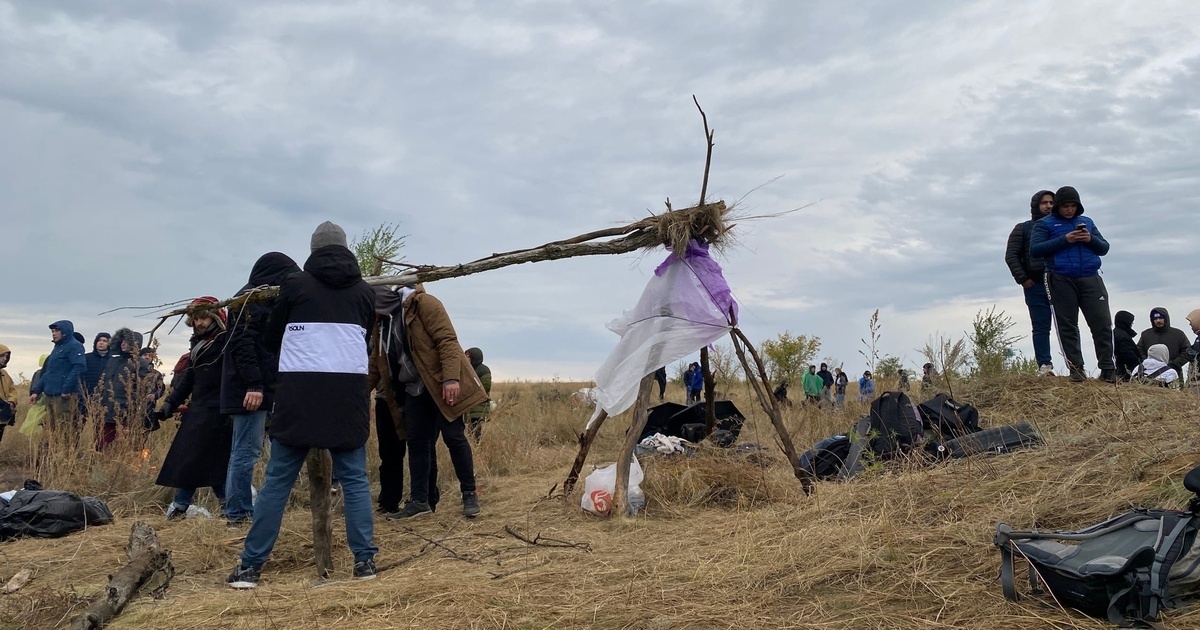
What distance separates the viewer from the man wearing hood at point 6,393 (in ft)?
31.4

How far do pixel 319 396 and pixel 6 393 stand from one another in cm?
759

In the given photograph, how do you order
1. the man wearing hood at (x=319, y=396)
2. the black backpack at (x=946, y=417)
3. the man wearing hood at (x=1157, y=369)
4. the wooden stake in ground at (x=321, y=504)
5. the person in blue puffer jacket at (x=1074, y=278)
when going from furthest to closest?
the man wearing hood at (x=1157, y=369)
the person in blue puffer jacket at (x=1074, y=278)
the black backpack at (x=946, y=417)
the wooden stake in ground at (x=321, y=504)
the man wearing hood at (x=319, y=396)

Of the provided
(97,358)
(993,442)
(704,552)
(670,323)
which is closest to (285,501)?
(704,552)

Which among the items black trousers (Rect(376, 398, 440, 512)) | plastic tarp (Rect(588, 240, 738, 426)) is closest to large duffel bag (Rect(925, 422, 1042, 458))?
plastic tarp (Rect(588, 240, 738, 426))

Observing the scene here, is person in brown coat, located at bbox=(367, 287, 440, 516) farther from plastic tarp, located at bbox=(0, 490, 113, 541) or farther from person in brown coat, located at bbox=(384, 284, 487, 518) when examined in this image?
plastic tarp, located at bbox=(0, 490, 113, 541)

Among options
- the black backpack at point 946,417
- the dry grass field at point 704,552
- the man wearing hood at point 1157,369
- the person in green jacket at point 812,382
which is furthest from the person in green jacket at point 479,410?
the person in green jacket at point 812,382

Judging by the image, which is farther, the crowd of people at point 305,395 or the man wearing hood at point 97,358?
the man wearing hood at point 97,358

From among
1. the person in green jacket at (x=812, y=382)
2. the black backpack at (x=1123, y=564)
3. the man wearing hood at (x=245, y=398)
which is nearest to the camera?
the black backpack at (x=1123, y=564)

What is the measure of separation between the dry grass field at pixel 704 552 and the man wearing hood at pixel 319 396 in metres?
0.27

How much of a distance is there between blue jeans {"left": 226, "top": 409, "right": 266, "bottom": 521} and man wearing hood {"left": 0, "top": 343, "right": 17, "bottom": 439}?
17.9 feet

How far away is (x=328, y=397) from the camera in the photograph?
427cm

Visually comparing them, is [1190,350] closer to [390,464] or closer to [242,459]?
[390,464]

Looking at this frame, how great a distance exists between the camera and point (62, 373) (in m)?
9.35

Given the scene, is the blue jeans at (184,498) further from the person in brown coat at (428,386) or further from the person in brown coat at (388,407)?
the person in brown coat at (428,386)
